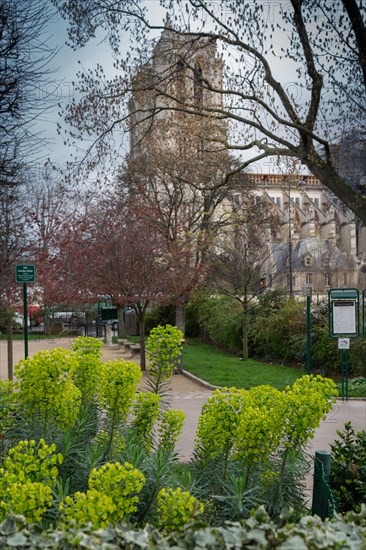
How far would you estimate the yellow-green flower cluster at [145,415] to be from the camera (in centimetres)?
526

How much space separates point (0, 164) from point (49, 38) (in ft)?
6.48

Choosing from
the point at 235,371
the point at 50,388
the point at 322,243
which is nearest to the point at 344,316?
the point at 235,371

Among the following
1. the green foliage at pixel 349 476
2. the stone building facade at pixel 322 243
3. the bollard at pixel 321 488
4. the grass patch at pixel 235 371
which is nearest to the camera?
the bollard at pixel 321 488

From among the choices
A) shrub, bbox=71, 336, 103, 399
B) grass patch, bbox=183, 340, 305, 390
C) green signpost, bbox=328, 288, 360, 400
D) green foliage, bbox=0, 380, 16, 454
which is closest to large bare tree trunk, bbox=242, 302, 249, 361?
grass patch, bbox=183, 340, 305, 390

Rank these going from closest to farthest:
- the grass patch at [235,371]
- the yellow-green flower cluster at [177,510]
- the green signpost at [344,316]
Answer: the yellow-green flower cluster at [177,510] → the green signpost at [344,316] → the grass patch at [235,371]

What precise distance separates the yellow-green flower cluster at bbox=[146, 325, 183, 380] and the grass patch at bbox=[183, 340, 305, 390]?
9956mm

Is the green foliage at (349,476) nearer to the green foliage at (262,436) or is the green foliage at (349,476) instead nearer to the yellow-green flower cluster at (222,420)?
the green foliage at (262,436)

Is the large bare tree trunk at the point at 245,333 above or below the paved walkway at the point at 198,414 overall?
above

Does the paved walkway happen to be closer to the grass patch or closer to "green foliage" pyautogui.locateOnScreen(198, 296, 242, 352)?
the grass patch

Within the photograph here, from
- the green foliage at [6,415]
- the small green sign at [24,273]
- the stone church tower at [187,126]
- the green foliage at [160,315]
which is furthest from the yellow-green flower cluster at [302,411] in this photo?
the green foliage at [160,315]

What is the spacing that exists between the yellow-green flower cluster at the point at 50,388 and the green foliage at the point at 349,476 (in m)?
2.33

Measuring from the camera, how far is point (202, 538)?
93.4 inches

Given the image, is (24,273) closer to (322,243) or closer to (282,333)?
(282,333)

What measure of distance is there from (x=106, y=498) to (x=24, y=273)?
11.8 meters
